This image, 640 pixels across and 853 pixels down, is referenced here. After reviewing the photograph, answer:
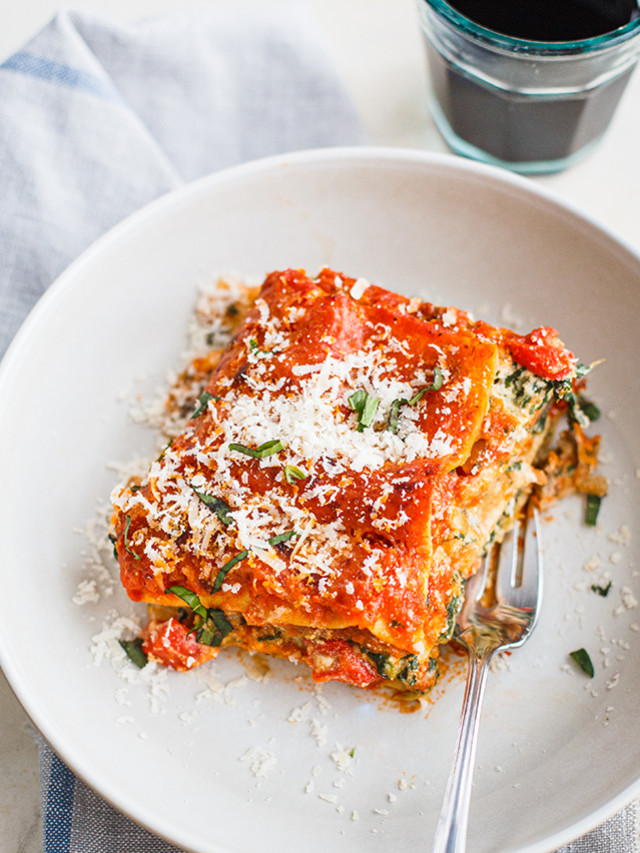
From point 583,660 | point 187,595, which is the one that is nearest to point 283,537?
point 187,595

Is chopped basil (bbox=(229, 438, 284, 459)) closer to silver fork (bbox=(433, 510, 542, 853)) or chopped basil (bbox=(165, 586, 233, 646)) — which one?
chopped basil (bbox=(165, 586, 233, 646))

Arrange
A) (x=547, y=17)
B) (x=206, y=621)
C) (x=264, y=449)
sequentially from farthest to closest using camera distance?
(x=547, y=17), (x=206, y=621), (x=264, y=449)

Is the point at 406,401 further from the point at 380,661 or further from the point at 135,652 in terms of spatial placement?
the point at 135,652

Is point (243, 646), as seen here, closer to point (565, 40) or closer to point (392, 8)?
point (565, 40)

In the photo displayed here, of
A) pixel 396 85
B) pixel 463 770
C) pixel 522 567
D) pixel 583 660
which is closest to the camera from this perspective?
pixel 463 770

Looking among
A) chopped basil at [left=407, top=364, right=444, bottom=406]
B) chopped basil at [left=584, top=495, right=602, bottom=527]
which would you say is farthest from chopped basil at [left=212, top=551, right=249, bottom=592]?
chopped basil at [left=584, top=495, right=602, bottom=527]

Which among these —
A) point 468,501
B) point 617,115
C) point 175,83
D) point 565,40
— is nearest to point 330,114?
point 175,83
